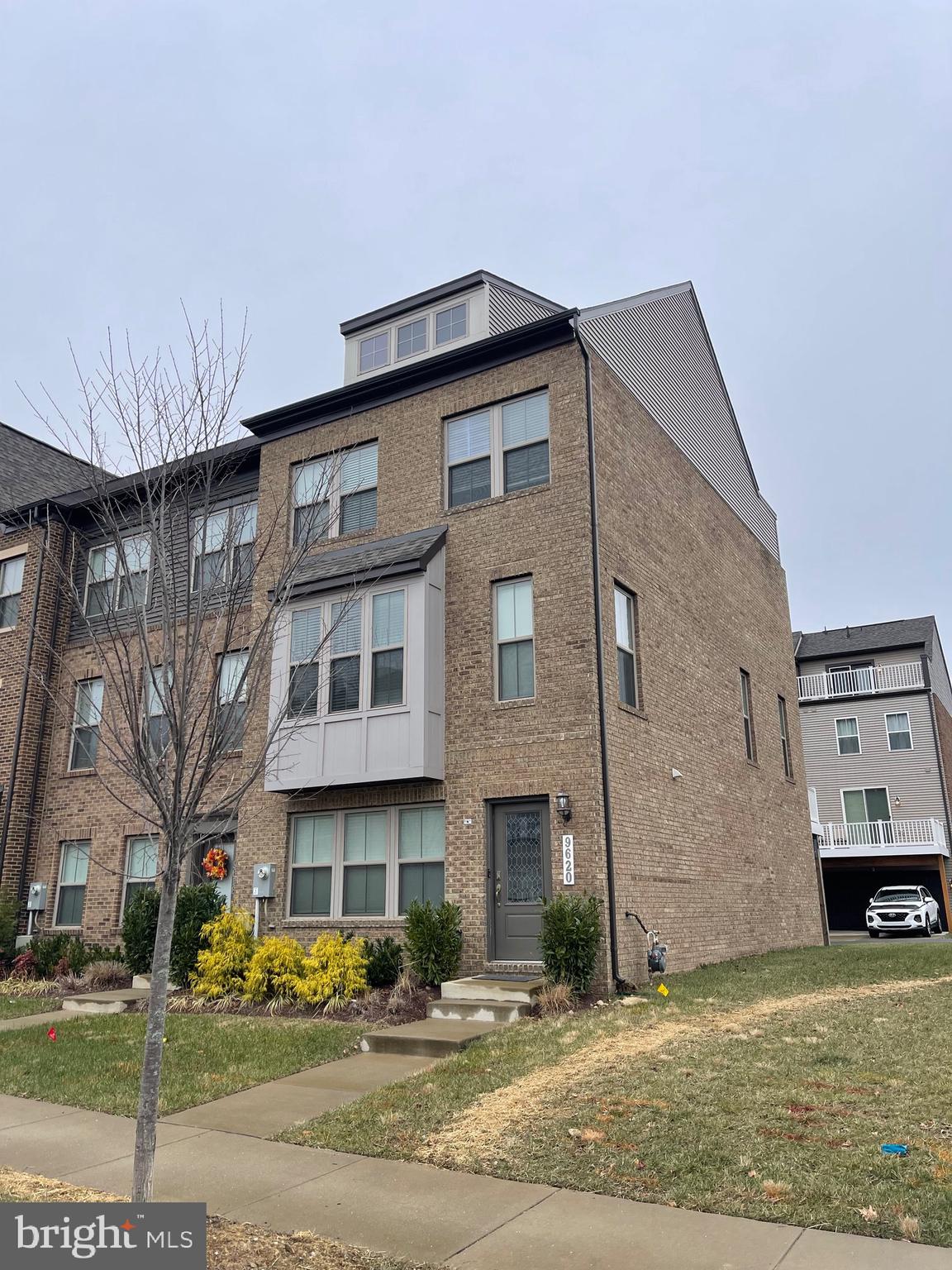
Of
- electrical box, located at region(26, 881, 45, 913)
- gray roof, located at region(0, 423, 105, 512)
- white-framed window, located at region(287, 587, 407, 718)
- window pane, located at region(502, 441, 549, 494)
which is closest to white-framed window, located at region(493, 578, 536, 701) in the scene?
white-framed window, located at region(287, 587, 407, 718)

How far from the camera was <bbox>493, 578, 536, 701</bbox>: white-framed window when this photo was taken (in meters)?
13.1

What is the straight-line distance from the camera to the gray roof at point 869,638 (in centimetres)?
3666

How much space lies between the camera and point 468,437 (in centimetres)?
1464

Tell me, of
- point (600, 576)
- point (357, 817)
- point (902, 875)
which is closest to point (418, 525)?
point (600, 576)

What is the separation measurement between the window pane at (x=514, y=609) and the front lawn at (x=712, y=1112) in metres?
5.11

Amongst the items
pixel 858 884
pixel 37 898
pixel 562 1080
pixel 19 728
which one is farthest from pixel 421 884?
pixel 858 884

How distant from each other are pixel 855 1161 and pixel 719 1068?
222 cm

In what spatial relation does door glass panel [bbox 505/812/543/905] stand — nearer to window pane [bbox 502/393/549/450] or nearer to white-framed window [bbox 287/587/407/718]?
white-framed window [bbox 287/587/407/718]

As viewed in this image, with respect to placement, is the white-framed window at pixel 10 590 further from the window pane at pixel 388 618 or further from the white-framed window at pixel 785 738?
the white-framed window at pixel 785 738

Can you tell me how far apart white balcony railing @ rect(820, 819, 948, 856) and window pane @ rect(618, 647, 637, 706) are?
21908 mm

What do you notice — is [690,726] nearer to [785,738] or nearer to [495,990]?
[495,990]

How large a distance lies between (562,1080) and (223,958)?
6550 millimetres

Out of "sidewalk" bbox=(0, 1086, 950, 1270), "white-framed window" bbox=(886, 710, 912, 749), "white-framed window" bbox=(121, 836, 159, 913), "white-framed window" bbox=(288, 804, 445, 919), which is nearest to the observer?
"sidewalk" bbox=(0, 1086, 950, 1270)

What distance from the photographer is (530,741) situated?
41.3 ft
